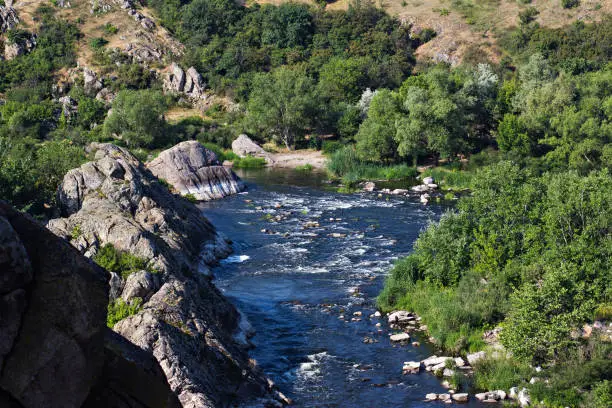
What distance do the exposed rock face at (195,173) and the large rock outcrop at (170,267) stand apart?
1588cm

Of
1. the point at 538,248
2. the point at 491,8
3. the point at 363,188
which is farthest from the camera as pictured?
the point at 491,8

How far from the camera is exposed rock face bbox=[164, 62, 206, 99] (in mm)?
107688

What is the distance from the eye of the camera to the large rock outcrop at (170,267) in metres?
24.3

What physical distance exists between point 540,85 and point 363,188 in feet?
90.1

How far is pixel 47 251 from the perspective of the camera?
35.0 feet

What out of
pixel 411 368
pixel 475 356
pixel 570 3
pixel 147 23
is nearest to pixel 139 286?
pixel 411 368

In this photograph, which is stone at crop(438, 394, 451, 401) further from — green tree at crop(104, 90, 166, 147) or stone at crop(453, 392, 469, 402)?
green tree at crop(104, 90, 166, 147)

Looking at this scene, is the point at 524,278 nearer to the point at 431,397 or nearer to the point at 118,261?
the point at 431,397

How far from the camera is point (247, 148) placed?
8825 cm

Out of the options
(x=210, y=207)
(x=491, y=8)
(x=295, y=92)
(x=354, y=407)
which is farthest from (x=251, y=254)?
(x=491, y=8)

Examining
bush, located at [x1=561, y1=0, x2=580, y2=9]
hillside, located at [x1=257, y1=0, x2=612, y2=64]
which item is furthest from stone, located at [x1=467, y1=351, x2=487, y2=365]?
bush, located at [x1=561, y1=0, x2=580, y2=9]

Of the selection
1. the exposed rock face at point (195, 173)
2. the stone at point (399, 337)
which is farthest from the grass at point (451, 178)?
the stone at point (399, 337)

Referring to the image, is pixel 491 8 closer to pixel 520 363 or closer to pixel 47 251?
pixel 520 363

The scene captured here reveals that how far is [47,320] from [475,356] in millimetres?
23348
